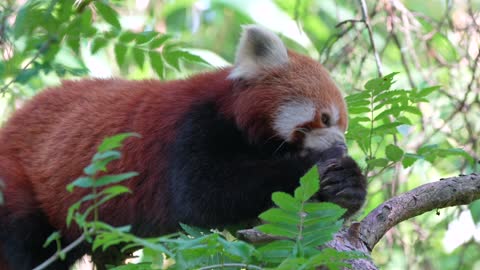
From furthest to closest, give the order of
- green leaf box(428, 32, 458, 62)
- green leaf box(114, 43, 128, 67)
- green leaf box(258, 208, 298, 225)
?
green leaf box(428, 32, 458, 62)
green leaf box(114, 43, 128, 67)
green leaf box(258, 208, 298, 225)

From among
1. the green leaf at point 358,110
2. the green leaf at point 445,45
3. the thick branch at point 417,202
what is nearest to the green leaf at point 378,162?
the green leaf at point 358,110

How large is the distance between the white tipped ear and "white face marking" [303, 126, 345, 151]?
0.49m

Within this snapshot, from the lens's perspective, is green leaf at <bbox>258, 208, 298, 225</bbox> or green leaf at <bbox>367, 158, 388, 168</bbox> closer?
green leaf at <bbox>258, 208, 298, 225</bbox>

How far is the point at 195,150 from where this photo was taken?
379 cm

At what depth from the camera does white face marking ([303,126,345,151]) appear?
3836 mm

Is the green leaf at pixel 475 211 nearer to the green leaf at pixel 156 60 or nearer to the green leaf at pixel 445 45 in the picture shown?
the green leaf at pixel 445 45

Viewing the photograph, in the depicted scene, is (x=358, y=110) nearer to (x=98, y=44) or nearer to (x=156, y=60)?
(x=156, y=60)

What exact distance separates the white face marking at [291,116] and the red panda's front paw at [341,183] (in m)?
0.34

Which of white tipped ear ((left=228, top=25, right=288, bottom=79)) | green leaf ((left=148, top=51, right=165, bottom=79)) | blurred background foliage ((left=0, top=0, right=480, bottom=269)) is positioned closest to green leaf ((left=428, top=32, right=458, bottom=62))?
blurred background foliage ((left=0, top=0, right=480, bottom=269))

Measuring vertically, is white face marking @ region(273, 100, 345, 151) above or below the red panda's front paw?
above

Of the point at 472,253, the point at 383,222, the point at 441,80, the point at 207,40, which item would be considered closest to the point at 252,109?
the point at 383,222

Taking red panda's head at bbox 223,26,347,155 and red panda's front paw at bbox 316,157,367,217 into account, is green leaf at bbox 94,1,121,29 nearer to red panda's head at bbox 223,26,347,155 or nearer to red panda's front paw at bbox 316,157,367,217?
red panda's head at bbox 223,26,347,155

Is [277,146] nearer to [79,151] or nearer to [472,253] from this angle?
[79,151]

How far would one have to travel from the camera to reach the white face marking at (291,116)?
3.84 meters
